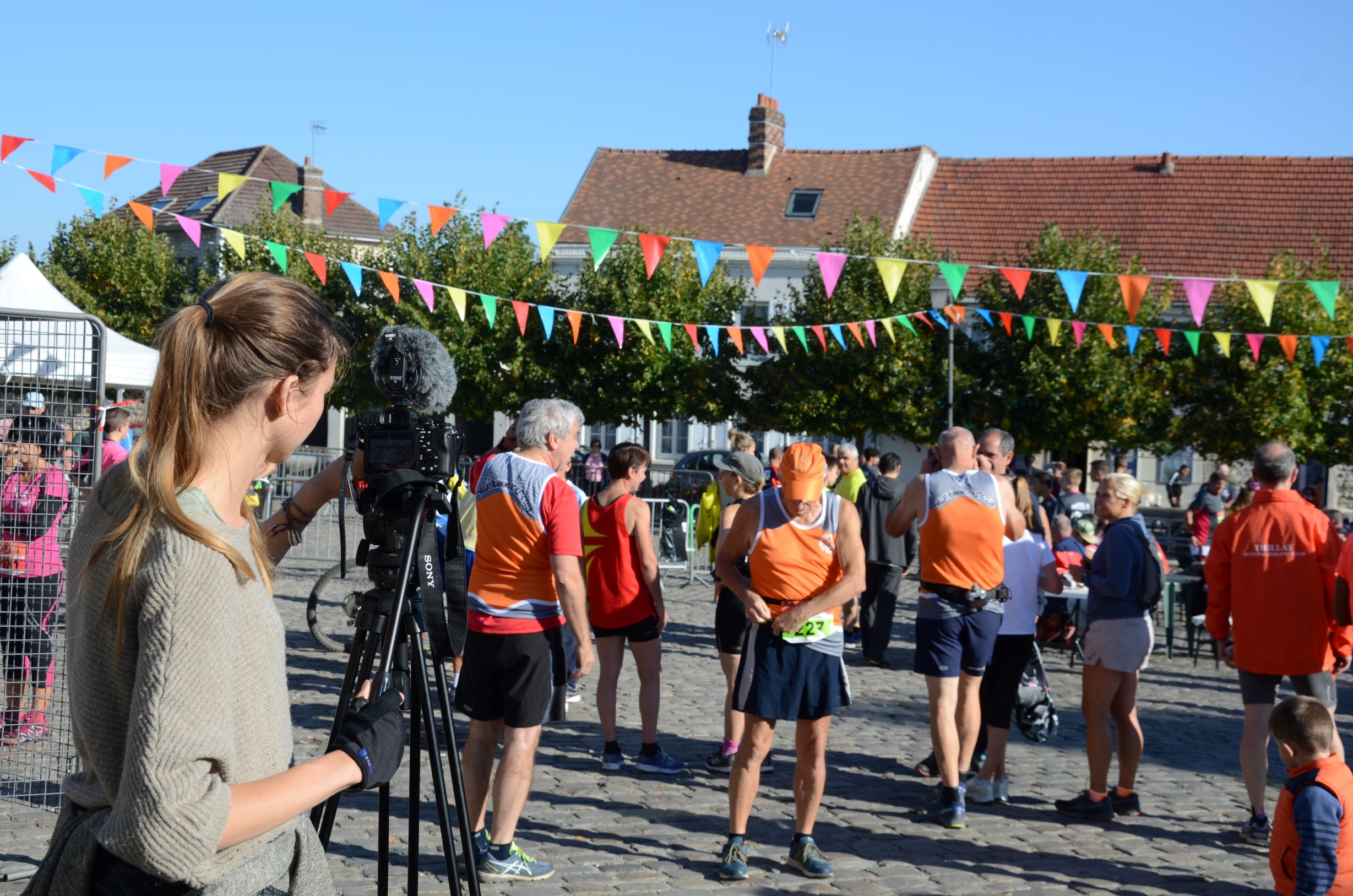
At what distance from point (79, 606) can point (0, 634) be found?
19.1 ft

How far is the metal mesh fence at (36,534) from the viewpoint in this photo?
4969 millimetres

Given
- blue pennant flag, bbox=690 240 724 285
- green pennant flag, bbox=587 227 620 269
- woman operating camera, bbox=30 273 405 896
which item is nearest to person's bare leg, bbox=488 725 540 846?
woman operating camera, bbox=30 273 405 896

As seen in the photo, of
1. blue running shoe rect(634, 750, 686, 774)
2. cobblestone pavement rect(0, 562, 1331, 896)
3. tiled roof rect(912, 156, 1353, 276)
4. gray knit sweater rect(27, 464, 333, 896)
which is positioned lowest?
cobblestone pavement rect(0, 562, 1331, 896)

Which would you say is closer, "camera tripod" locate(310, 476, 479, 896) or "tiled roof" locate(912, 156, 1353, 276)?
"camera tripod" locate(310, 476, 479, 896)

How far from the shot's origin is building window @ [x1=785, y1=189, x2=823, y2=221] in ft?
111

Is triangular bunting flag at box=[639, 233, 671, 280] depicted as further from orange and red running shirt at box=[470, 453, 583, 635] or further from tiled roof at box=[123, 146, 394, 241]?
tiled roof at box=[123, 146, 394, 241]

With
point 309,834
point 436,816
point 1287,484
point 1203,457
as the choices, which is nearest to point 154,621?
point 309,834

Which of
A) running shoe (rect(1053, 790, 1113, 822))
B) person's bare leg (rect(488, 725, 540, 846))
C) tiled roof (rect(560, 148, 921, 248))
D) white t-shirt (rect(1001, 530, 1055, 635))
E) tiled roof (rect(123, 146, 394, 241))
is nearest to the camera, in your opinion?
Result: person's bare leg (rect(488, 725, 540, 846))

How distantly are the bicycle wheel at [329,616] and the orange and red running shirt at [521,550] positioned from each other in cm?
307

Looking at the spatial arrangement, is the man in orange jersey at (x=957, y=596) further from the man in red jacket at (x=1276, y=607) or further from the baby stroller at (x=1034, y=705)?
the man in red jacket at (x=1276, y=607)

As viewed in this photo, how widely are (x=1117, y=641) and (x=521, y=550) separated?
10.2ft

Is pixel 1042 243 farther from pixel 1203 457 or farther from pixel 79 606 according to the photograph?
pixel 79 606

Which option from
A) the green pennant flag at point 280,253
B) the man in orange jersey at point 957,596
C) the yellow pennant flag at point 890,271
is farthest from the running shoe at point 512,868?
the green pennant flag at point 280,253

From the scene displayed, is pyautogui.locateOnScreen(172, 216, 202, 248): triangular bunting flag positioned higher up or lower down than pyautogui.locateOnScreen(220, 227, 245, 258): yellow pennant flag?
higher up
